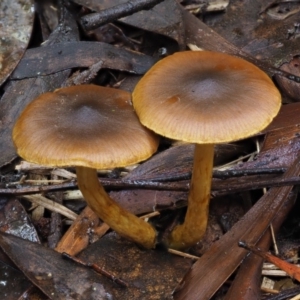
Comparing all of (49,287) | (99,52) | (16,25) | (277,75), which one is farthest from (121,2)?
(49,287)

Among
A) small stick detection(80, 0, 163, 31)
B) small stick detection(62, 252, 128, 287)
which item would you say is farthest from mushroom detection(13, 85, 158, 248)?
small stick detection(80, 0, 163, 31)

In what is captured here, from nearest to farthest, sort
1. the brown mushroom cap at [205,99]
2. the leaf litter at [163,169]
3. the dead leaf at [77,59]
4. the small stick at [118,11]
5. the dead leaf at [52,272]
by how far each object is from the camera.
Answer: the brown mushroom cap at [205,99], the dead leaf at [52,272], the leaf litter at [163,169], the small stick at [118,11], the dead leaf at [77,59]

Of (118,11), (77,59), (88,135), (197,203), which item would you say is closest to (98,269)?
(197,203)

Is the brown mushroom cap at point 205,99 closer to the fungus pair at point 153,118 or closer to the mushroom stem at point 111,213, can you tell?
the fungus pair at point 153,118

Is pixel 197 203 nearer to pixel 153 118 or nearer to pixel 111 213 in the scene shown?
pixel 111 213

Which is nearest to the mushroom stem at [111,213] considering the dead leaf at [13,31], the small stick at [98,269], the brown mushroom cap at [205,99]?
the small stick at [98,269]
